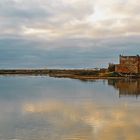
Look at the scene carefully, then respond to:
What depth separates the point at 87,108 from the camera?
2728 centimetres

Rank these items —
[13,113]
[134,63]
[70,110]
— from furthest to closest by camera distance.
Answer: [134,63], [70,110], [13,113]

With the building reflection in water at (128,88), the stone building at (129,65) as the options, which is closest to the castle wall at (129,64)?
the stone building at (129,65)

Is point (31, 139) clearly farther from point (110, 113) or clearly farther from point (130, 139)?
point (110, 113)

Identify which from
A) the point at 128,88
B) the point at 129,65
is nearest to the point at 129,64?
the point at 129,65

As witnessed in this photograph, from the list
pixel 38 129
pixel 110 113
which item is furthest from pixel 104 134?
pixel 110 113

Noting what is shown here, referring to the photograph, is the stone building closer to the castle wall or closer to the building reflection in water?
the castle wall

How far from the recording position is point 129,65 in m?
78.4

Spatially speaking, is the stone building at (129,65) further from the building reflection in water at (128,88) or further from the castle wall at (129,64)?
the building reflection in water at (128,88)

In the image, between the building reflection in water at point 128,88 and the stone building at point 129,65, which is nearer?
the building reflection in water at point 128,88

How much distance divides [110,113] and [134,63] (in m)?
→ 54.6

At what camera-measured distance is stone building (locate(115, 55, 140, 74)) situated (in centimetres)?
7806

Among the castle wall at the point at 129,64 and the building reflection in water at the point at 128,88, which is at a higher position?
the castle wall at the point at 129,64

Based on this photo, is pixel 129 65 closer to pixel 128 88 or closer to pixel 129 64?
pixel 129 64

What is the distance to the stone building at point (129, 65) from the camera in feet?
256
